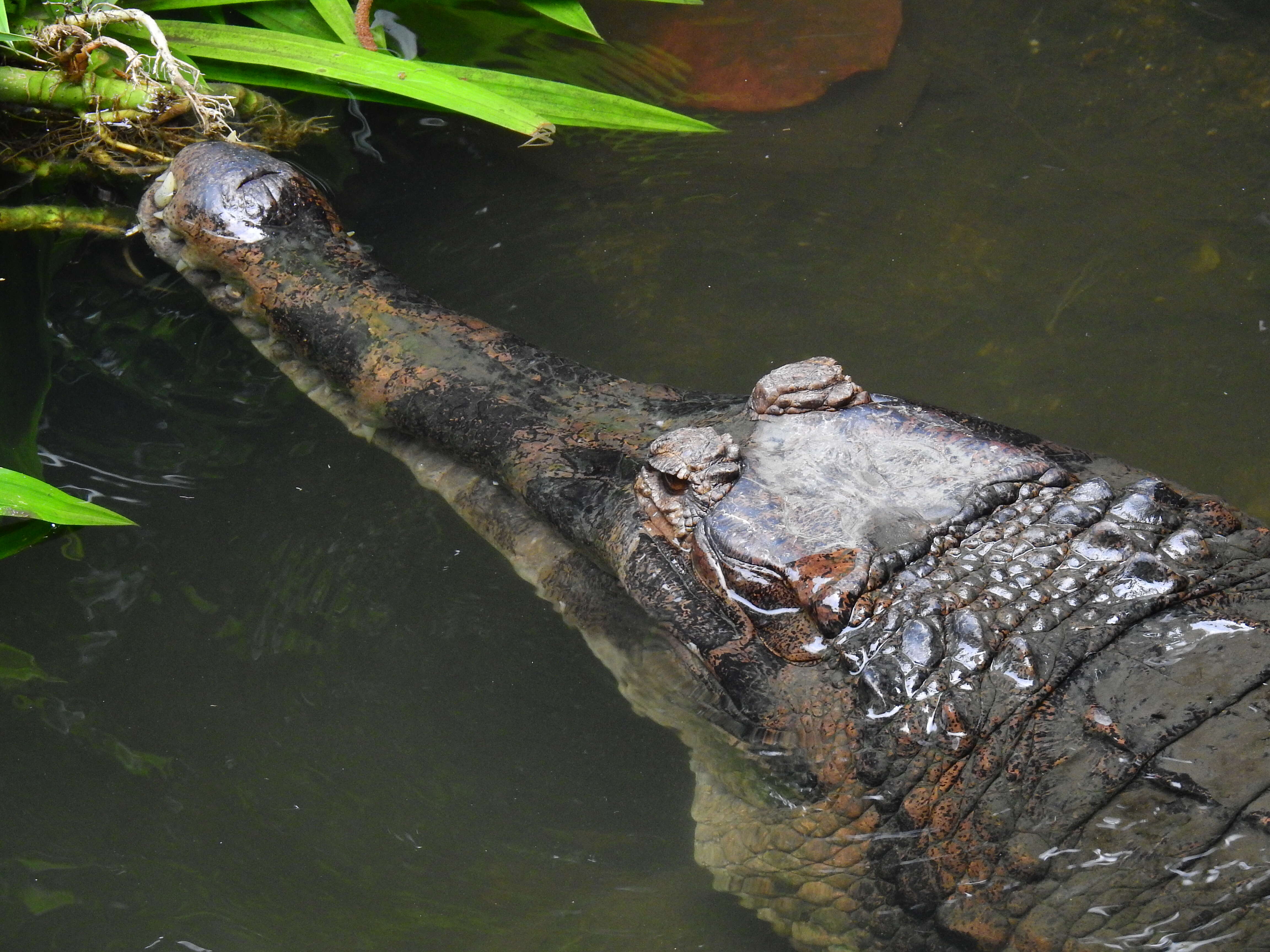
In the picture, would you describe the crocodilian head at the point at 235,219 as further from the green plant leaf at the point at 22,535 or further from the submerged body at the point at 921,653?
the submerged body at the point at 921,653

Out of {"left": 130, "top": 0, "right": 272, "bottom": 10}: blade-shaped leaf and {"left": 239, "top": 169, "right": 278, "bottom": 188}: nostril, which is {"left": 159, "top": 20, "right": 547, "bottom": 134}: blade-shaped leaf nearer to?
{"left": 130, "top": 0, "right": 272, "bottom": 10}: blade-shaped leaf

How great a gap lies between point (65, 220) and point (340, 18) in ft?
3.82

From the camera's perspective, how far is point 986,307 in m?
3.48

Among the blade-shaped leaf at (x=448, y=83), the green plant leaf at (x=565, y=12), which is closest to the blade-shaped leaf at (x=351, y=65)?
the blade-shaped leaf at (x=448, y=83)

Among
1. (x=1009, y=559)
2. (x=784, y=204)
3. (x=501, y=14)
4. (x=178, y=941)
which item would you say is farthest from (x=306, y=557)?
(x=501, y=14)

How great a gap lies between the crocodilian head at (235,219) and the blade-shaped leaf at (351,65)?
0.70 m

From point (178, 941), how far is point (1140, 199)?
12.1ft

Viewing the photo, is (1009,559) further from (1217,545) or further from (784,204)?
(784,204)

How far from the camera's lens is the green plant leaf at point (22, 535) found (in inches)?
107

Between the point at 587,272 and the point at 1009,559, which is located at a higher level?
the point at 1009,559

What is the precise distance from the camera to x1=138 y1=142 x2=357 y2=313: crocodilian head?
9.18ft

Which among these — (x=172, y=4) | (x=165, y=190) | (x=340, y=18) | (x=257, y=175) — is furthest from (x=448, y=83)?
(x=172, y=4)

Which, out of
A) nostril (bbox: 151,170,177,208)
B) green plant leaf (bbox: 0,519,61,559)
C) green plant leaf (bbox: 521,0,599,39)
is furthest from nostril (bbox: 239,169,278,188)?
green plant leaf (bbox: 521,0,599,39)

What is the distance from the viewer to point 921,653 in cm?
183
